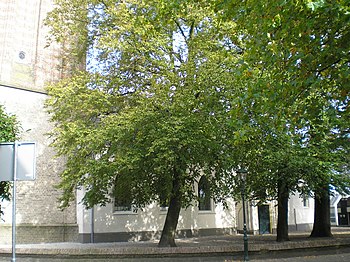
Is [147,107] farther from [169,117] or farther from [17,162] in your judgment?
[17,162]

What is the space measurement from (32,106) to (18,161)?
21835 millimetres

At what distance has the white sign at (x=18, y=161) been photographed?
723cm

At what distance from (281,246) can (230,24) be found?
8.64 m

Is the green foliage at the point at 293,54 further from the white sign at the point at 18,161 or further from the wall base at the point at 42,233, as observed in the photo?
the wall base at the point at 42,233

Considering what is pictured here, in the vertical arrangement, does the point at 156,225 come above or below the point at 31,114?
below

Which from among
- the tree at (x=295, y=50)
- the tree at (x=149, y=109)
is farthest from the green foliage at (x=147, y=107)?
the tree at (x=295, y=50)

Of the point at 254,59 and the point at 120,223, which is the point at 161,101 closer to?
the point at 254,59

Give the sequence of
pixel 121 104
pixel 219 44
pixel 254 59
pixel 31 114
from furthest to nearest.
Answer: pixel 31 114 → pixel 121 104 → pixel 219 44 → pixel 254 59

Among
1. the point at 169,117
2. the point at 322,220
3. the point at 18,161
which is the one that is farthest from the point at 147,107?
the point at 322,220

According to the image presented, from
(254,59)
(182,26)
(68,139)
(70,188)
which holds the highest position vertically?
(182,26)

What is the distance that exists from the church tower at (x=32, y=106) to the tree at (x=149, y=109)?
29.8 feet

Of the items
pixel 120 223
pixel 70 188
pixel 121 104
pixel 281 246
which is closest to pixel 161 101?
pixel 121 104

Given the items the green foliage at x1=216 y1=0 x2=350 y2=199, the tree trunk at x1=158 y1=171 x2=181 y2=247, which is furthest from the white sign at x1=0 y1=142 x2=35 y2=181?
the tree trunk at x1=158 y1=171 x2=181 y2=247

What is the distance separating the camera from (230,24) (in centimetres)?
1498
